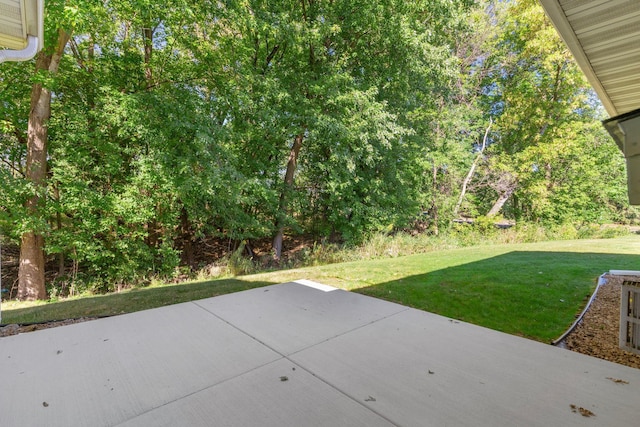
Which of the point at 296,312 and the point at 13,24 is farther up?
the point at 13,24

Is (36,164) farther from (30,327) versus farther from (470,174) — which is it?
(470,174)

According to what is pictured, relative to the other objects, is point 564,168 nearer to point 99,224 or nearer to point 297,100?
point 297,100

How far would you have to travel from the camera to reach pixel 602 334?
2.62 meters

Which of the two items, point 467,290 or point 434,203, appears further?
point 434,203

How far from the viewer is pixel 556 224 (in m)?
11.7

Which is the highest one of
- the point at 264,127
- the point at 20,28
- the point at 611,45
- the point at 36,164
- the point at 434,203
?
the point at 264,127

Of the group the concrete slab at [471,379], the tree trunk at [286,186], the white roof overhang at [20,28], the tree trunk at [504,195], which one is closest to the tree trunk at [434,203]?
the tree trunk at [504,195]

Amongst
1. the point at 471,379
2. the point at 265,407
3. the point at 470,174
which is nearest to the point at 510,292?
the point at 471,379

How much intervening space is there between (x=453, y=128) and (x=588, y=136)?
5673 mm

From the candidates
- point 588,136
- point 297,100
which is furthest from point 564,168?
point 297,100

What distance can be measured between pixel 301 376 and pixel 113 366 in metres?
A: 1.32

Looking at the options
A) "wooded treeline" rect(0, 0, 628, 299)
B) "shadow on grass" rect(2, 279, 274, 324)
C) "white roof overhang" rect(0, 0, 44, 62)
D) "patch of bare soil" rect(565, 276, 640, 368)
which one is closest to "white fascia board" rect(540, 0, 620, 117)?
"patch of bare soil" rect(565, 276, 640, 368)

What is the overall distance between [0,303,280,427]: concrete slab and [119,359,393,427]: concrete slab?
0.11m

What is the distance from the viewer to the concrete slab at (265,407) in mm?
1495
